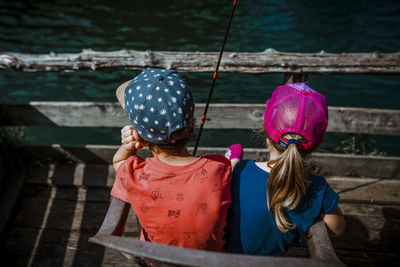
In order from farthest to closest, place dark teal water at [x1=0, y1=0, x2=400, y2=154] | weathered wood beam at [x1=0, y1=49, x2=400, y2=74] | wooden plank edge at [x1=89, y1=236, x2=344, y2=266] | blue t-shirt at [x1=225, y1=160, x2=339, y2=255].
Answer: dark teal water at [x1=0, y1=0, x2=400, y2=154] < weathered wood beam at [x1=0, y1=49, x2=400, y2=74] < blue t-shirt at [x1=225, y1=160, x2=339, y2=255] < wooden plank edge at [x1=89, y1=236, x2=344, y2=266]

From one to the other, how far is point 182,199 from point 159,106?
428mm

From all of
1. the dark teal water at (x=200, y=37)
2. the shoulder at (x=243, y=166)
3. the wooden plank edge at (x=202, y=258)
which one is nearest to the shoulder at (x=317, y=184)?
the shoulder at (x=243, y=166)

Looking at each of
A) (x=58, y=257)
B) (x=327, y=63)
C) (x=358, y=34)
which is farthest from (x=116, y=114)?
(x=358, y=34)

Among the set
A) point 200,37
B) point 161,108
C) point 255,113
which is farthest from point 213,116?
point 200,37

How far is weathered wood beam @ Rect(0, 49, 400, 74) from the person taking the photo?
8.25 ft

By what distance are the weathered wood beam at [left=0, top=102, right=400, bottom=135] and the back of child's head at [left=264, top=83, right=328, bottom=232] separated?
1.48 m

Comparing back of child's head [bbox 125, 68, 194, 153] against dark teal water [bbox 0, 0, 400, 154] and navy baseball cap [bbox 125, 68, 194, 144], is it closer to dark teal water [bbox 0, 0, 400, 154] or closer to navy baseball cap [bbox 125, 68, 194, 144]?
navy baseball cap [bbox 125, 68, 194, 144]

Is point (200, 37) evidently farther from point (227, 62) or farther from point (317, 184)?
point (317, 184)

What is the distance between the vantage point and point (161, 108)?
1316 millimetres

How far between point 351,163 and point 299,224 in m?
1.97

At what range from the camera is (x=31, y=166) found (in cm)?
327

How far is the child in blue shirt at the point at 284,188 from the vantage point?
1379 millimetres

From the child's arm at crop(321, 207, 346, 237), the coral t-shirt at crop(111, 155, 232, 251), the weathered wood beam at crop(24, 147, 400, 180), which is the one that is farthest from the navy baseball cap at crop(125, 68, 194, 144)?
the weathered wood beam at crop(24, 147, 400, 180)

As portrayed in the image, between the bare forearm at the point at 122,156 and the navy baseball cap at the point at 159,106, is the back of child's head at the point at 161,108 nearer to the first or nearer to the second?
the navy baseball cap at the point at 159,106
